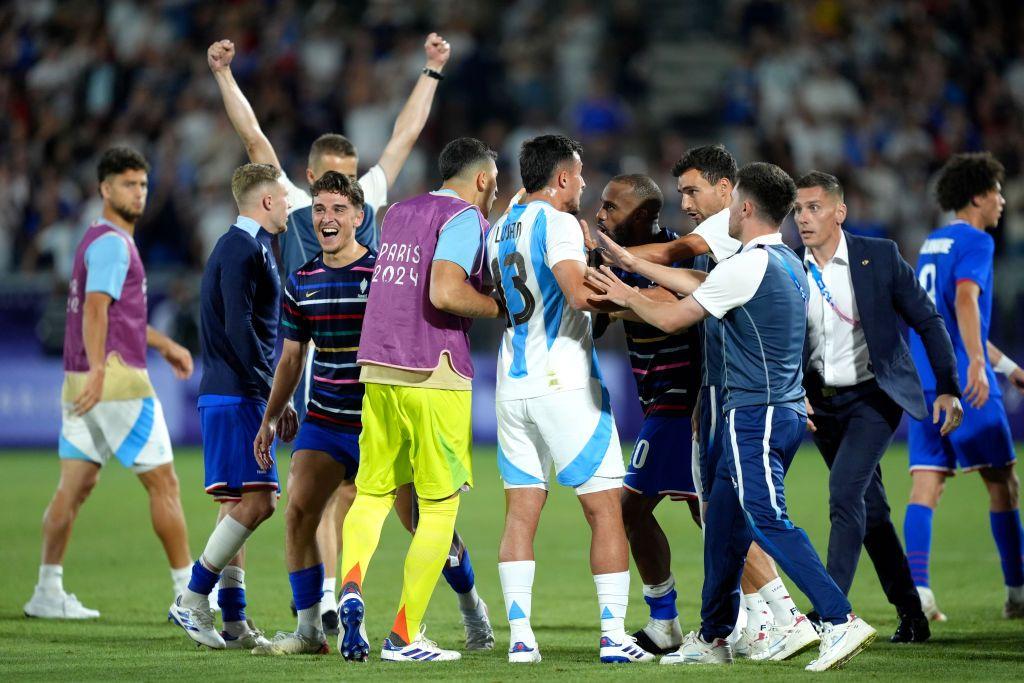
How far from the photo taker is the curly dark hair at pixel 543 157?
21.0 ft

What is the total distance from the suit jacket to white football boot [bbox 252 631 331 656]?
2.87 m

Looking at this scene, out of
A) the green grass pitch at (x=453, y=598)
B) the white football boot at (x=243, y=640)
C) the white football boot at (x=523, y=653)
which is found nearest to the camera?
the green grass pitch at (x=453, y=598)

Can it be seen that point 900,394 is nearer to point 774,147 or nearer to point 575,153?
point 575,153

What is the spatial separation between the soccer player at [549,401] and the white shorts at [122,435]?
9.73 feet

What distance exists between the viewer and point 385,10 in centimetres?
2325

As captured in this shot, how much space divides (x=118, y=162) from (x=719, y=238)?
3.98m

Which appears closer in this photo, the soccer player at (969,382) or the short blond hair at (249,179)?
the short blond hair at (249,179)

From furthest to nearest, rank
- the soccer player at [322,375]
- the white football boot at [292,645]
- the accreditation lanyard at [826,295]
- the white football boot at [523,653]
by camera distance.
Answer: the accreditation lanyard at [826,295] → the soccer player at [322,375] → the white football boot at [292,645] → the white football boot at [523,653]

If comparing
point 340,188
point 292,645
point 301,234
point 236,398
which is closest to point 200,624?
point 292,645

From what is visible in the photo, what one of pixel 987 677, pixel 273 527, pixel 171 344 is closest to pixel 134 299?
pixel 171 344

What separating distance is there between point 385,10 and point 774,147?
24.0ft

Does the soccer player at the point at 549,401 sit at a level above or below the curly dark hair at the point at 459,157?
below

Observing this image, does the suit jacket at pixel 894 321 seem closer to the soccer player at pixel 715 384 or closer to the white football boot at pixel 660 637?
the soccer player at pixel 715 384

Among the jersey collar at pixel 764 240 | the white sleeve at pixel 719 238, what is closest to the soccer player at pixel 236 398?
the white sleeve at pixel 719 238
